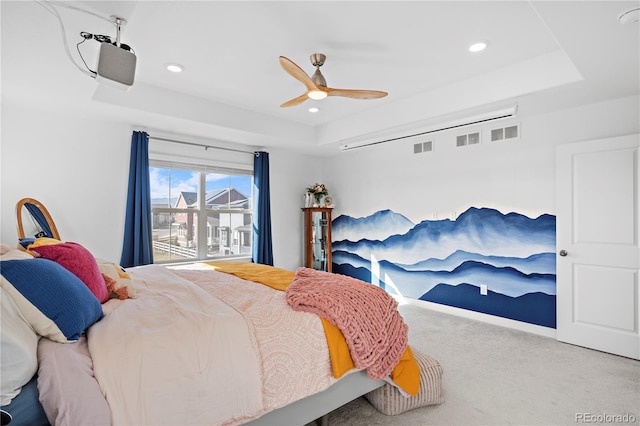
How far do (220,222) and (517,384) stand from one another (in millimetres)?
3999

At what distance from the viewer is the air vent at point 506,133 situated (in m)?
3.72

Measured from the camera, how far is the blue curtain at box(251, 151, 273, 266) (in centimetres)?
504

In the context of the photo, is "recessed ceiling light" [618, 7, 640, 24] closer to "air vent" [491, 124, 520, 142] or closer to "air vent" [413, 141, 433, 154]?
"air vent" [491, 124, 520, 142]

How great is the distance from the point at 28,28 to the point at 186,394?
2.13 m

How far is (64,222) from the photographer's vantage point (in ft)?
11.9

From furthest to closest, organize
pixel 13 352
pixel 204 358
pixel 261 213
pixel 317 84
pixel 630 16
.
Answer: pixel 261 213, pixel 317 84, pixel 630 16, pixel 204 358, pixel 13 352

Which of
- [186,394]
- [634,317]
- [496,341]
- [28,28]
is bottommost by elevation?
[496,341]

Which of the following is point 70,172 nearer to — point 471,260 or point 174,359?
point 174,359

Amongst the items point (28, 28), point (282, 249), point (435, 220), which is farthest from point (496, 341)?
point (28, 28)

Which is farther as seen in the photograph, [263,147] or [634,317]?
[263,147]

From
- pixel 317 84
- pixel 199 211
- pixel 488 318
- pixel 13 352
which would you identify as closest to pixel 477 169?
pixel 488 318

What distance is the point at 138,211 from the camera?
3.96 metres

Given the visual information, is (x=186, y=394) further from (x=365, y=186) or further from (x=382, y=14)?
(x=365, y=186)

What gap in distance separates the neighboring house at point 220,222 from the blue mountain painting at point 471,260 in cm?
184
